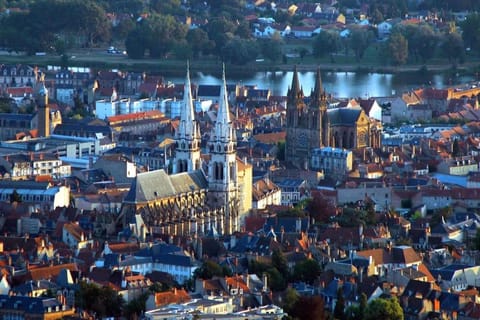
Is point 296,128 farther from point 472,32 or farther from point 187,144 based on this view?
point 472,32

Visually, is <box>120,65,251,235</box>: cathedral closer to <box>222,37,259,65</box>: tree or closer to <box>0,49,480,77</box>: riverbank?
<box>0,49,480,77</box>: riverbank

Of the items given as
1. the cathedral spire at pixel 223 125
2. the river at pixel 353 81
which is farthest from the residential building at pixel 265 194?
the river at pixel 353 81

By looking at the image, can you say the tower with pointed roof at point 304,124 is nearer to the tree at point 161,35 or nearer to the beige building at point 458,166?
the beige building at point 458,166

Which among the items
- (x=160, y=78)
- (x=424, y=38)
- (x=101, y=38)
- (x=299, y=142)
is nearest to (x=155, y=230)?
(x=299, y=142)

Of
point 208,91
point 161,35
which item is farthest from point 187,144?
point 161,35

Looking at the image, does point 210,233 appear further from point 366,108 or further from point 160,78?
point 160,78

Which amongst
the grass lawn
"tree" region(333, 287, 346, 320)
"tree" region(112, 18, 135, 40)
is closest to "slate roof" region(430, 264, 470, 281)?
"tree" region(333, 287, 346, 320)
